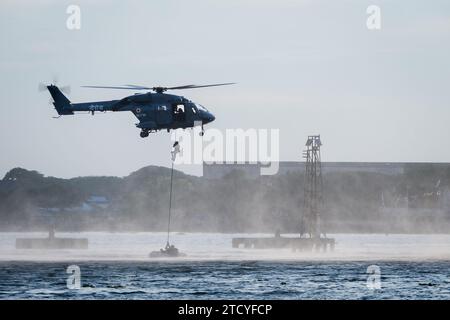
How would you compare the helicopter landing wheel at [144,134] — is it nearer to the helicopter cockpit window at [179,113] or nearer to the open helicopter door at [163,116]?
the open helicopter door at [163,116]

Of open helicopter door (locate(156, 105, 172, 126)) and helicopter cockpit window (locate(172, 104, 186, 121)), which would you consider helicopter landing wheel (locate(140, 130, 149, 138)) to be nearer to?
open helicopter door (locate(156, 105, 172, 126))

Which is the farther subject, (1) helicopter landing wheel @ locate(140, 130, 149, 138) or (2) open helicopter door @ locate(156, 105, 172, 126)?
(2) open helicopter door @ locate(156, 105, 172, 126)

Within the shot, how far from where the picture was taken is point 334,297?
116 meters

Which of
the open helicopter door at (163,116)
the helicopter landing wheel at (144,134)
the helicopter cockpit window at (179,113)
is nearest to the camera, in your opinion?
the helicopter landing wheel at (144,134)

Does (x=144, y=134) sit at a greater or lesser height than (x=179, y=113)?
lesser

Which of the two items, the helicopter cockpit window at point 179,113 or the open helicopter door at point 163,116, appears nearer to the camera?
the open helicopter door at point 163,116

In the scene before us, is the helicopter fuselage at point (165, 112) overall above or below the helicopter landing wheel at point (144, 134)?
above

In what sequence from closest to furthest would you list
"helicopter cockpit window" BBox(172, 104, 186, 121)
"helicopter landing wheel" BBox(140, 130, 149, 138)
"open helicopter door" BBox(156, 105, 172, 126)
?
1. "helicopter landing wheel" BBox(140, 130, 149, 138)
2. "open helicopter door" BBox(156, 105, 172, 126)
3. "helicopter cockpit window" BBox(172, 104, 186, 121)

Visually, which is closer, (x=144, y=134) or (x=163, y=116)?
(x=144, y=134)

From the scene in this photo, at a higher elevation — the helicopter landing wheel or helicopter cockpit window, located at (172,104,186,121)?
helicopter cockpit window, located at (172,104,186,121)

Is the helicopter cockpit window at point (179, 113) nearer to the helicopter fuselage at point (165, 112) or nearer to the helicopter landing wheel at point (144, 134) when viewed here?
the helicopter fuselage at point (165, 112)

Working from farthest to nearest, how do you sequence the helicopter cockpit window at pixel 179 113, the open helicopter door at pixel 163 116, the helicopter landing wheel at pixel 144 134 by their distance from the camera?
the helicopter cockpit window at pixel 179 113, the open helicopter door at pixel 163 116, the helicopter landing wheel at pixel 144 134

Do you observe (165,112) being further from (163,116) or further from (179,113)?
(179,113)

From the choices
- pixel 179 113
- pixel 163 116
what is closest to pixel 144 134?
pixel 163 116
